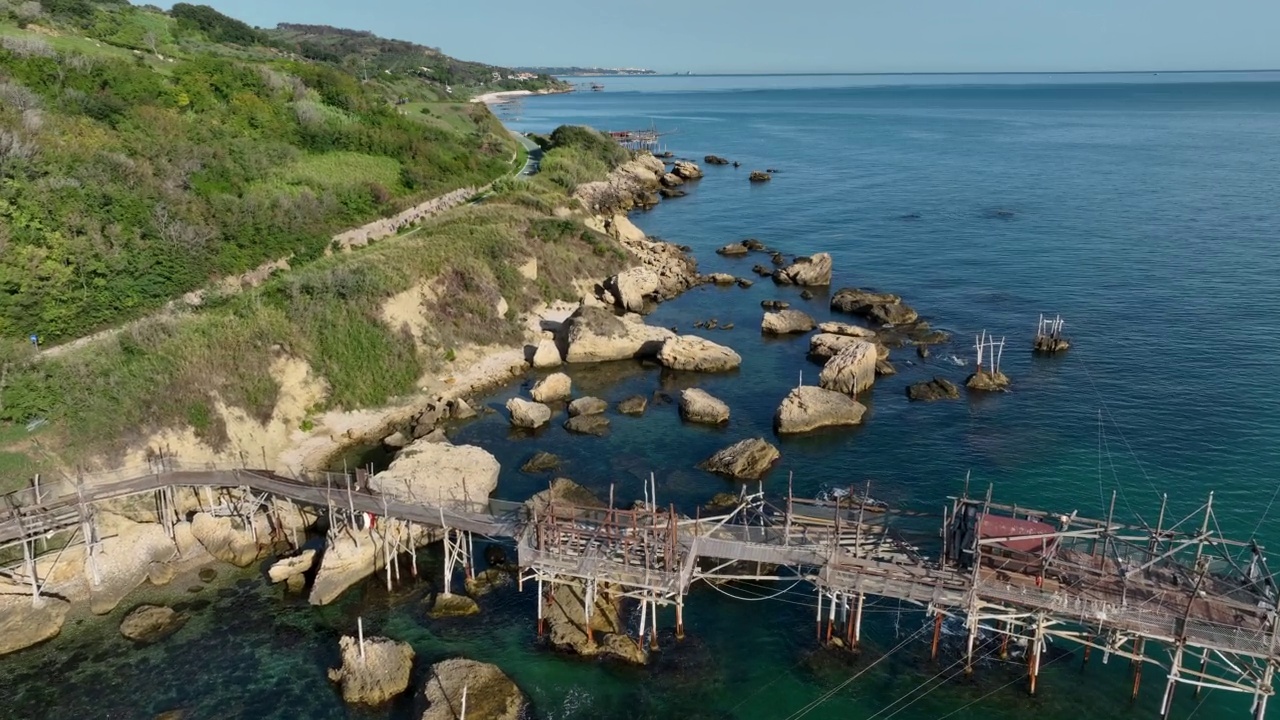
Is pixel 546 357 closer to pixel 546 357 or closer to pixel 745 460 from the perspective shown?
pixel 546 357

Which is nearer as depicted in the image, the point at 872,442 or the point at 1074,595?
the point at 1074,595

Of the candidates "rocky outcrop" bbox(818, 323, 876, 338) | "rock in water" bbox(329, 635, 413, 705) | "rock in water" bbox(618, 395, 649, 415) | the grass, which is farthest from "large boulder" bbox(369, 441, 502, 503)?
the grass

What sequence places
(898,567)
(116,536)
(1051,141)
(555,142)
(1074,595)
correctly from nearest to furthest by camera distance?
(1074,595), (898,567), (116,536), (555,142), (1051,141)

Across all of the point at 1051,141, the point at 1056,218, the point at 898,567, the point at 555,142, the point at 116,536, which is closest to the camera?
the point at 898,567

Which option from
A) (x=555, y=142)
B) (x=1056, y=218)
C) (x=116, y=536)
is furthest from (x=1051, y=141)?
(x=116, y=536)

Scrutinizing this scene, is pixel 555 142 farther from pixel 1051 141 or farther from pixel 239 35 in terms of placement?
pixel 1051 141

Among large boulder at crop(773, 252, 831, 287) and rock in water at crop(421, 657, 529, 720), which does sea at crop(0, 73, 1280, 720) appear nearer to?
rock in water at crop(421, 657, 529, 720)

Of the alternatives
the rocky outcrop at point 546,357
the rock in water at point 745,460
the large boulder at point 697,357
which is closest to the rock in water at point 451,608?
the rock in water at point 745,460
